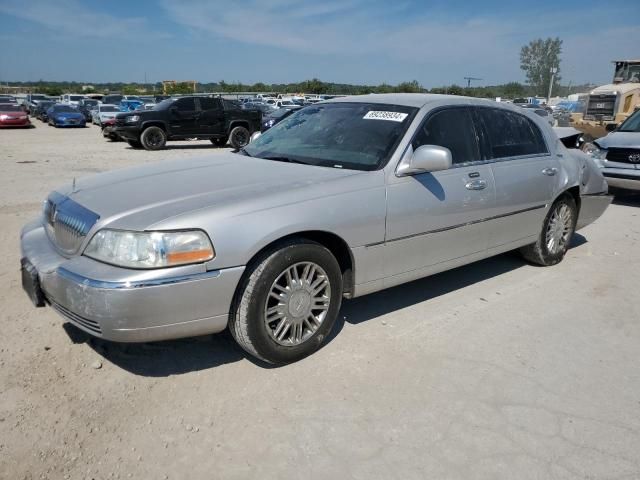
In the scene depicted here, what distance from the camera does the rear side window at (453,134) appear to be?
12.9 feet

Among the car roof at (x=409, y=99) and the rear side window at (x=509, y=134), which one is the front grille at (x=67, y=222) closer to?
the car roof at (x=409, y=99)

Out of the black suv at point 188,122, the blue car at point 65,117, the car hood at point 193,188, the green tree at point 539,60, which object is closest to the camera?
the car hood at point 193,188

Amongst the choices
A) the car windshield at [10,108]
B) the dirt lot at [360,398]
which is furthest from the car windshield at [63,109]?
the dirt lot at [360,398]

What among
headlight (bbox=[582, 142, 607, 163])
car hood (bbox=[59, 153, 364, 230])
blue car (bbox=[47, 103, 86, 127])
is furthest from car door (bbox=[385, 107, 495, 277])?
blue car (bbox=[47, 103, 86, 127])

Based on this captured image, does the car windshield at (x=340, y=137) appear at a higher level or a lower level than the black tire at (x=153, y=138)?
higher

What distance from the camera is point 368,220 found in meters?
3.43

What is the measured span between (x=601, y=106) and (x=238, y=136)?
12.4m

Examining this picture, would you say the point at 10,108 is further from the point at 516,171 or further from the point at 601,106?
the point at 516,171

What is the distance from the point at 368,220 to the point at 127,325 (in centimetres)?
157

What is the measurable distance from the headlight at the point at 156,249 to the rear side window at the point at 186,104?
1512 cm

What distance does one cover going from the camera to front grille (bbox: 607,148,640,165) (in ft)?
26.8

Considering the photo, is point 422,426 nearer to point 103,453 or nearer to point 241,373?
point 241,373

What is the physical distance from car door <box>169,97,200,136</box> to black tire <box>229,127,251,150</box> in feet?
3.99

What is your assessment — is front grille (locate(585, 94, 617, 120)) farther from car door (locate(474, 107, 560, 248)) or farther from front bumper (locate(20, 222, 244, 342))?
front bumper (locate(20, 222, 244, 342))
